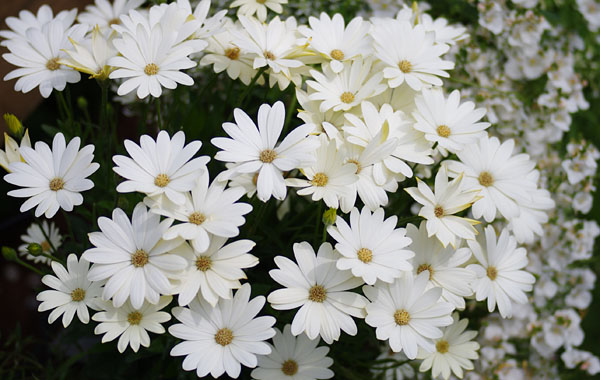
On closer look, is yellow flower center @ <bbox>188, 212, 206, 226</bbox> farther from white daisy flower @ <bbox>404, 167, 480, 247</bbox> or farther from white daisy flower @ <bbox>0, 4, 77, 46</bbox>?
white daisy flower @ <bbox>0, 4, 77, 46</bbox>

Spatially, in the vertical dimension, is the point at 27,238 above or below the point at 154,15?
below

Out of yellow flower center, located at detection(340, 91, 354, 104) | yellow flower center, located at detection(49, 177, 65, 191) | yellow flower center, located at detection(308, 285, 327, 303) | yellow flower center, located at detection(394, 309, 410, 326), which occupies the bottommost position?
yellow flower center, located at detection(394, 309, 410, 326)

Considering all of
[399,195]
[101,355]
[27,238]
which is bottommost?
[101,355]

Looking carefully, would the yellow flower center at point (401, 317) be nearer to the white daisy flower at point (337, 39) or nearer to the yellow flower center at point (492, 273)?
the yellow flower center at point (492, 273)

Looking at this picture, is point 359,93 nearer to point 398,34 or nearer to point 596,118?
point 398,34

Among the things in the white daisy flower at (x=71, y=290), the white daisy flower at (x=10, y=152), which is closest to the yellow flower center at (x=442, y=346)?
the white daisy flower at (x=71, y=290)

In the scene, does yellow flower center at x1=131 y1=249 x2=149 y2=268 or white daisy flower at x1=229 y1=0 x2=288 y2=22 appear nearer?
yellow flower center at x1=131 y1=249 x2=149 y2=268

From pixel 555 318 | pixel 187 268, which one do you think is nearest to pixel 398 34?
pixel 187 268

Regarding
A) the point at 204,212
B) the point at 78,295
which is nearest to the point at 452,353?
the point at 204,212

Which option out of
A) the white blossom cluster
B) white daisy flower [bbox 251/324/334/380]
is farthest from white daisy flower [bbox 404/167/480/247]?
white daisy flower [bbox 251/324/334/380]
